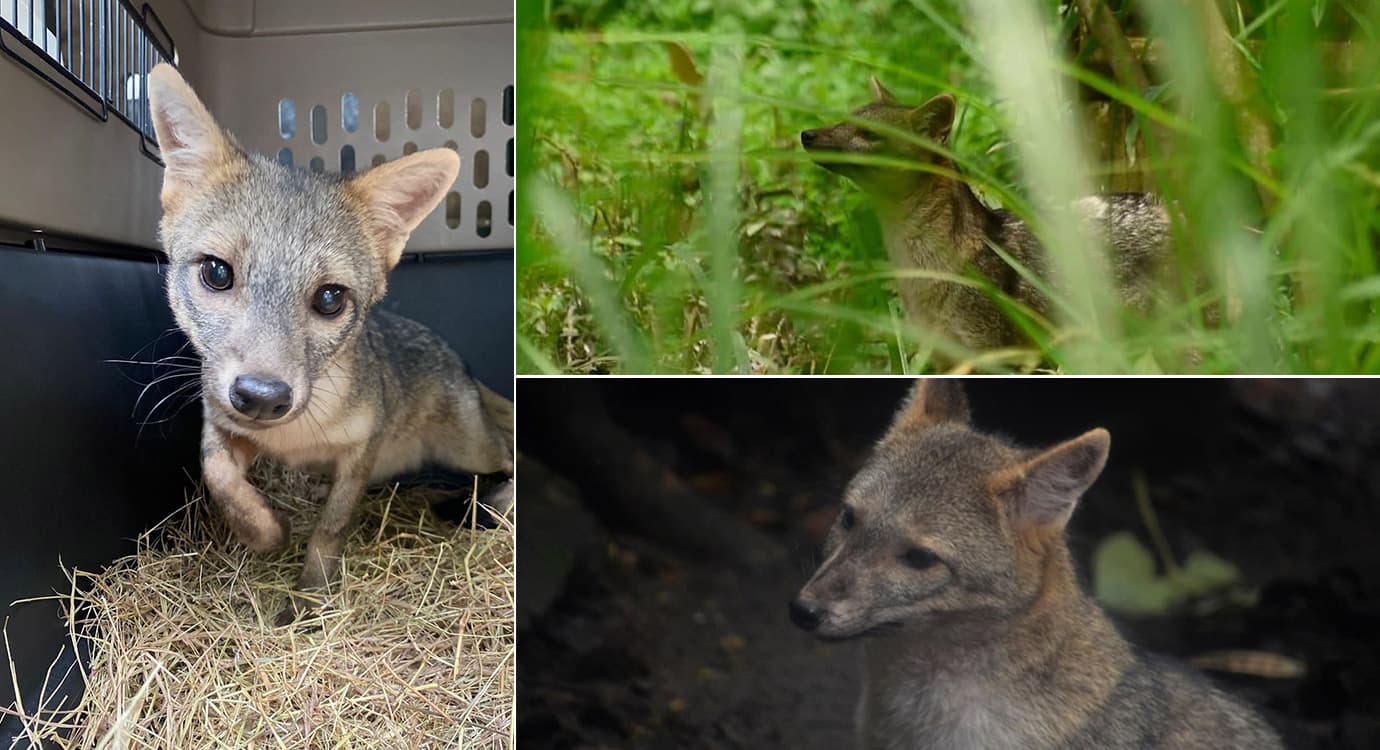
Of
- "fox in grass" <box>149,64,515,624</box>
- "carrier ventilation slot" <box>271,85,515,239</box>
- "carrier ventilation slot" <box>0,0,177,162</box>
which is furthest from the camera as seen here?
"carrier ventilation slot" <box>271,85,515,239</box>

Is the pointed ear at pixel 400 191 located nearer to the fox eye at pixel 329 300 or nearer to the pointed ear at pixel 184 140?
the fox eye at pixel 329 300

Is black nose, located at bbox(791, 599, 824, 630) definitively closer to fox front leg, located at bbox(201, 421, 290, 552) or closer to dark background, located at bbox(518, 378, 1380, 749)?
dark background, located at bbox(518, 378, 1380, 749)

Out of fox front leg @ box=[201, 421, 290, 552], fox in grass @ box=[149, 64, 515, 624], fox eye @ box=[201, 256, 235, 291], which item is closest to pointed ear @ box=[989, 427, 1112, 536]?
fox in grass @ box=[149, 64, 515, 624]

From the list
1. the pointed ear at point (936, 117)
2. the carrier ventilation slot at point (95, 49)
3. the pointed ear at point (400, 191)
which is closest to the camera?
the pointed ear at point (936, 117)

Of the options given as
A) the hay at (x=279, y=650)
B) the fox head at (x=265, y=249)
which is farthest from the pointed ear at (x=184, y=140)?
the hay at (x=279, y=650)

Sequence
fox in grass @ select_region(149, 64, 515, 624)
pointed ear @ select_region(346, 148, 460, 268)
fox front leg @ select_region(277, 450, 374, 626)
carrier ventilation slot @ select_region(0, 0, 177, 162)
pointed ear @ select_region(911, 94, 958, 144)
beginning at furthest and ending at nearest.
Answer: fox front leg @ select_region(277, 450, 374, 626) → pointed ear @ select_region(346, 148, 460, 268) → fox in grass @ select_region(149, 64, 515, 624) → carrier ventilation slot @ select_region(0, 0, 177, 162) → pointed ear @ select_region(911, 94, 958, 144)

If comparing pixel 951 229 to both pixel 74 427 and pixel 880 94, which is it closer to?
pixel 880 94

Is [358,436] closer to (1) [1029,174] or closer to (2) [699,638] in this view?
(2) [699,638]

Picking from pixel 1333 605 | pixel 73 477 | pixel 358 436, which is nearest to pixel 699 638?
pixel 1333 605
